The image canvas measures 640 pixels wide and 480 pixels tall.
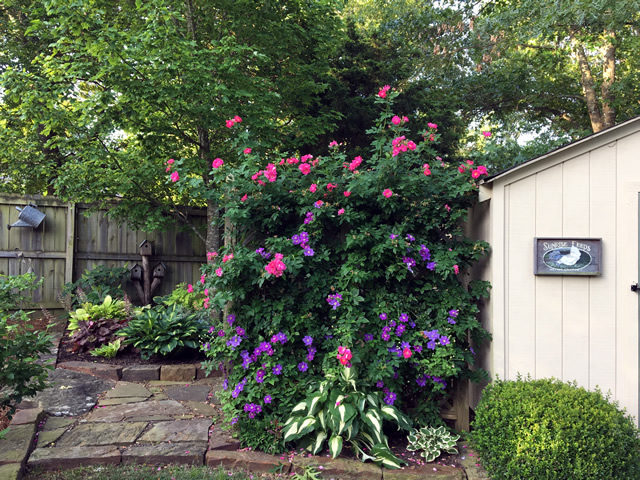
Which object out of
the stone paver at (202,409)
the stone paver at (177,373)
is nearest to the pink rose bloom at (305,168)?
the stone paver at (202,409)

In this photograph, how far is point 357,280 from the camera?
9.73 ft

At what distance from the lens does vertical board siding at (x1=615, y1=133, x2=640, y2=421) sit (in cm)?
290

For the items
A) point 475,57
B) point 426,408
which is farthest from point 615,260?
point 475,57

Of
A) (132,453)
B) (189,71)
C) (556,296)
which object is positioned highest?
(189,71)

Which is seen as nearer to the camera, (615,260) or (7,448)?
(7,448)

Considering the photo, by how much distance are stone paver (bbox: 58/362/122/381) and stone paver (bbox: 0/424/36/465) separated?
1.32 meters

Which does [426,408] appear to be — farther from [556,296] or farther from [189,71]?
[189,71]

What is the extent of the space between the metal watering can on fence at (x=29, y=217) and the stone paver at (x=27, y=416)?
362 centimetres

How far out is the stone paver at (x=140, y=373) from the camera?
4.35 metres

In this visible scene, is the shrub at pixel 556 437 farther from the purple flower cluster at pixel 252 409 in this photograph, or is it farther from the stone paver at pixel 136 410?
the stone paver at pixel 136 410

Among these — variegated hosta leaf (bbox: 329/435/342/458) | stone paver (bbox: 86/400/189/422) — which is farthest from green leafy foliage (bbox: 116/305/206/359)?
variegated hosta leaf (bbox: 329/435/342/458)

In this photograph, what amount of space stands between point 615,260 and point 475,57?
26.0 ft

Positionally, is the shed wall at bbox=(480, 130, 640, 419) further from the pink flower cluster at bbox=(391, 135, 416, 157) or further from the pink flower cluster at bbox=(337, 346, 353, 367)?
the pink flower cluster at bbox=(337, 346, 353, 367)

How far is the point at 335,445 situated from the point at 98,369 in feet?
9.06
